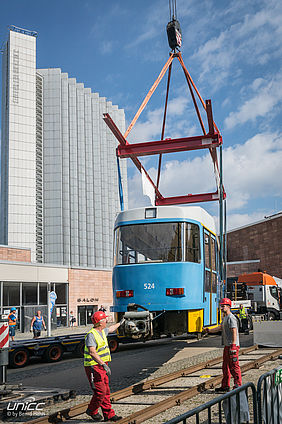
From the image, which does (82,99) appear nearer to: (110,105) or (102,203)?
(110,105)

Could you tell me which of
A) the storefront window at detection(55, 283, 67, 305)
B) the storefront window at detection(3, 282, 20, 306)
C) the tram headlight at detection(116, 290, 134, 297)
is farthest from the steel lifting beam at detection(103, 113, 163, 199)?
the storefront window at detection(55, 283, 67, 305)

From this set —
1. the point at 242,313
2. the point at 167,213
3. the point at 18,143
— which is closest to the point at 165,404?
the point at 167,213

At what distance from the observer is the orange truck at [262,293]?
90.2 feet

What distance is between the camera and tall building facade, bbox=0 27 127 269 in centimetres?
6881

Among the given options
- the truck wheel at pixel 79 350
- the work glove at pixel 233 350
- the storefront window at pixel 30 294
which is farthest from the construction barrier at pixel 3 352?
the storefront window at pixel 30 294

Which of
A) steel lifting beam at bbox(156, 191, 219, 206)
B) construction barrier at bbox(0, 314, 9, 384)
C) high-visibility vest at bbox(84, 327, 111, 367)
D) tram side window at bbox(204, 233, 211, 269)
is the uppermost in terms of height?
steel lifting beam at bbox(156, 191, 219, 206)

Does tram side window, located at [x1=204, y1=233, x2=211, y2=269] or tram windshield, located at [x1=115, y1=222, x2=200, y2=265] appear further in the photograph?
tram side window, located at [x1=204, y1=233, x2=211, y2=269]

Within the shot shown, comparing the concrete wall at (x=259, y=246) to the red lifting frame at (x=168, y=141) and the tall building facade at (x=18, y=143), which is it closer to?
the tall building facade at (x=18, y=143)

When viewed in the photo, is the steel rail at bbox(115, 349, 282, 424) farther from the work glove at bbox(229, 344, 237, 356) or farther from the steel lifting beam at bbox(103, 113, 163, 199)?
the steel lifting beam at bbox(103, 113, 163, 199)

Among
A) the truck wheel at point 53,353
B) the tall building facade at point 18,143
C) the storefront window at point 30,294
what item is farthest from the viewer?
the tall building facade at point 18,143

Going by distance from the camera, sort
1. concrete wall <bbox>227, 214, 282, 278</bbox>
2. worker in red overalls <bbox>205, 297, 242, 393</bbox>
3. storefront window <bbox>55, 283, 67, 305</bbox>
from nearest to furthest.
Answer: worker in red overalls <bbox>205, 297, 242, 393</bbox>, storefront window <bbox>55, 283, 67, 305</bbox>, concrete wall <bbox>227, 214, 282, 278</bbox>

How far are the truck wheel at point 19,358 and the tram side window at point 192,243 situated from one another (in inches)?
277

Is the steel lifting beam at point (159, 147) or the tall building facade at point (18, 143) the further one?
the tall building facade at point (18, 143)

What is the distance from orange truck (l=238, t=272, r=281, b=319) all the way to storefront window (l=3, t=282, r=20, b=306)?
1435 cm
